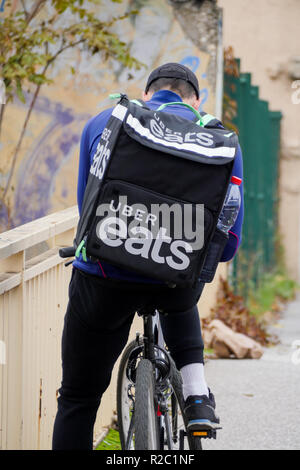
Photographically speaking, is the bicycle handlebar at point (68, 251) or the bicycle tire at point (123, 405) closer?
the bicycle handlebar at point (68, 251)

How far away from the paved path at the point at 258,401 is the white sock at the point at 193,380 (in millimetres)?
1499

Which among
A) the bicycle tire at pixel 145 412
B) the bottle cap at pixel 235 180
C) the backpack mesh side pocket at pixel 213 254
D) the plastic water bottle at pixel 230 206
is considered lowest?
the bicycle tire at pixel 145 412

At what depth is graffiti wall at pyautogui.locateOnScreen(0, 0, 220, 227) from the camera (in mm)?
7703

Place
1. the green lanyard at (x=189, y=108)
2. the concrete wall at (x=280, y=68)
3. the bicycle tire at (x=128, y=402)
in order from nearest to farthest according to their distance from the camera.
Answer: the green lanyard at (x=189, y=108) < the bicycle tire at (x=128, y=402) < the concrete wall at (x=280, y=68)

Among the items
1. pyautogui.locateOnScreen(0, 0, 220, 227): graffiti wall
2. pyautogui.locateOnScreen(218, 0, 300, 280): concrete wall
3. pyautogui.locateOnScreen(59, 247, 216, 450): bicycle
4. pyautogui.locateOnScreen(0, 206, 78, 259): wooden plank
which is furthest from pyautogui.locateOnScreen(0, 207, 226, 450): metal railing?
pyautogui.locateOnScreen(218, 0, 300, 280): concrete wall

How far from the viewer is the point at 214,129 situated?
2.83 m

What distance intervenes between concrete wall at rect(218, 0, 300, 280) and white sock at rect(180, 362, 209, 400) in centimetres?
1072

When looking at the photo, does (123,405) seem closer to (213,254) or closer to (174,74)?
(213,254)

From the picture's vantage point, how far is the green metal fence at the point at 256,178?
9.15m

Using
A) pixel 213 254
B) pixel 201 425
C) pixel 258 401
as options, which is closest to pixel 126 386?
pixel 201 425

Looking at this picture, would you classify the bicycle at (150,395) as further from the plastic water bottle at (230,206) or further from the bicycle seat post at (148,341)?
the plastic water bottle at (230,206)

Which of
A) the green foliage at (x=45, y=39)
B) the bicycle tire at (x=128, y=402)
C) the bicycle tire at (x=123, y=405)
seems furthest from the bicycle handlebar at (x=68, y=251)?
the green foliage at (x=45, y=39)

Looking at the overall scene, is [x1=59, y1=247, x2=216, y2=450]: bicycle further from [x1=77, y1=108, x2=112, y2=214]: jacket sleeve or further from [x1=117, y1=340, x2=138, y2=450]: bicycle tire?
[x1=77, y1=108, x2=112, y2=214]: jacket sleeve

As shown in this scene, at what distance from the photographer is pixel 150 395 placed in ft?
9.71
